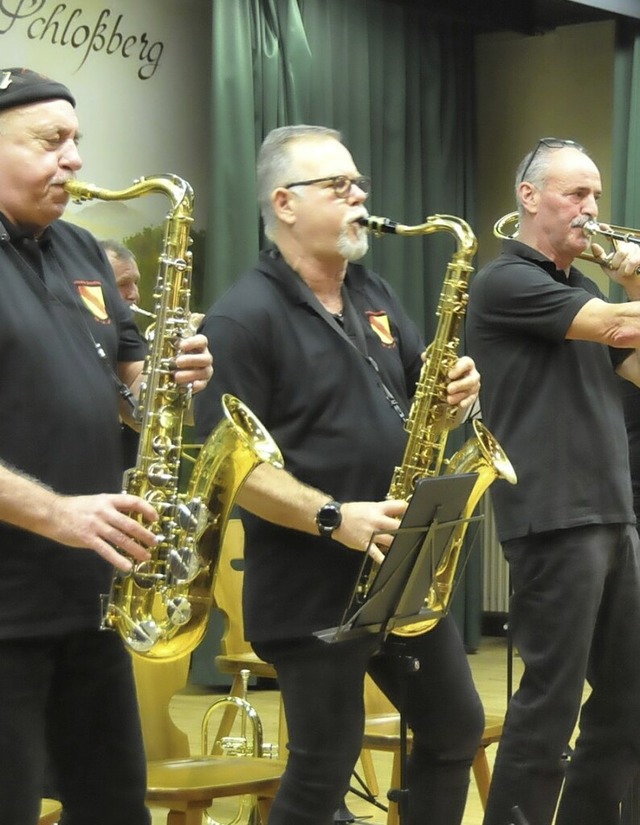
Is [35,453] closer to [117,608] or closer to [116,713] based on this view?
[117,608]

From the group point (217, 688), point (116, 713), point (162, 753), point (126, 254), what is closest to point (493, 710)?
point (217, 688)

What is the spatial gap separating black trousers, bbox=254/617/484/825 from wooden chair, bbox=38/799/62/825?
1.61 ft

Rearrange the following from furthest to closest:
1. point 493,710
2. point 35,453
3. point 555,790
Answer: point 493,710 < point 555,790 < point 35,453

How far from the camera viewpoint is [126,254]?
5.26 metres

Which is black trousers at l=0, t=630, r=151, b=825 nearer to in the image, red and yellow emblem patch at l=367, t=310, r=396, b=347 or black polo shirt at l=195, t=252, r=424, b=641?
black polo shirt at l=195, t=252, r=424, b=641

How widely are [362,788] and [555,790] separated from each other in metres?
1.52

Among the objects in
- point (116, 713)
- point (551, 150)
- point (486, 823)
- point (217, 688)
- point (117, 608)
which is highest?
point (551, 150)

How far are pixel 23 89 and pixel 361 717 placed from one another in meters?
1.41

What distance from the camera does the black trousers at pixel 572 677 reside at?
3.46m

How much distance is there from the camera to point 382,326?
3.35 metres

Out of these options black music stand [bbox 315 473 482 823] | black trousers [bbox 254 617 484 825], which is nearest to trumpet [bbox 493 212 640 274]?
black music stand [bbox 315 473 482 823]

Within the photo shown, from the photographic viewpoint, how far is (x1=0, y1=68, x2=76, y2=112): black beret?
259 centimetres

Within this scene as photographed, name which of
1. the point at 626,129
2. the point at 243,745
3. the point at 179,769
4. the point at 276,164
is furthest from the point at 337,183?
the point at 626,129

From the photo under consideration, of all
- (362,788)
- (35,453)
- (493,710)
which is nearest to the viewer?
(35,453)
